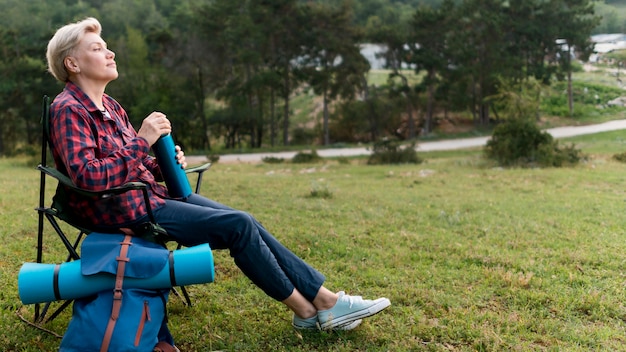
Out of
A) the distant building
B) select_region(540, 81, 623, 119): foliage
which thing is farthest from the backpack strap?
select_region(540, 81, 623, 119): foliage

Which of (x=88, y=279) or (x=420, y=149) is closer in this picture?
(x=88, y=279)

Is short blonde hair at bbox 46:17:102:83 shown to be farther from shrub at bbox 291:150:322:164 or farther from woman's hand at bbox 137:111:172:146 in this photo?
shrub at bbox 291:150:322:164

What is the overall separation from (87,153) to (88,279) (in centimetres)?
57

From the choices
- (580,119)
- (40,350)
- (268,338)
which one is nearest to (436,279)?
(268,338)

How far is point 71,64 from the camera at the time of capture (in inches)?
104

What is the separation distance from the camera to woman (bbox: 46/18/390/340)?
2.47 meters

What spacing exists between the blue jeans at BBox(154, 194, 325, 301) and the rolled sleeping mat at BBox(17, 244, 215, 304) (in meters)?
0.20

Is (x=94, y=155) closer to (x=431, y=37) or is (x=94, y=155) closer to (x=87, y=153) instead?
(x=87, y=153)

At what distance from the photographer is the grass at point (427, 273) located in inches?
116

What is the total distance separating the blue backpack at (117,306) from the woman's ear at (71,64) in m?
0.81

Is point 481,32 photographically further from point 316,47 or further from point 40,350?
point 40,350

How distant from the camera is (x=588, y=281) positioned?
3781mm

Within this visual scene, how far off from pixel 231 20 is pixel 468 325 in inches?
1137

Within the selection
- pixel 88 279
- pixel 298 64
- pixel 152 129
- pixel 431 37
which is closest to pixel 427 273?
pixel 152 129
